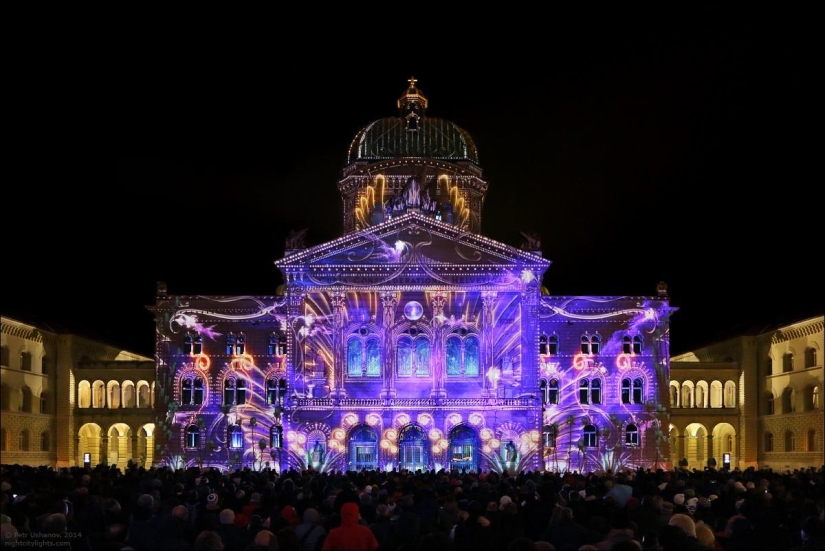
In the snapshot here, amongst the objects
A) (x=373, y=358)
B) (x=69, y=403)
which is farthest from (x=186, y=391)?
(x=373, y=358)

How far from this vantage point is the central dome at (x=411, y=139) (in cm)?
8250

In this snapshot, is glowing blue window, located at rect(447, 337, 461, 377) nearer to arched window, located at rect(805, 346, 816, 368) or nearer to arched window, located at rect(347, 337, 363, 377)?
arched window, located at rect(347, 337, 363, 377)

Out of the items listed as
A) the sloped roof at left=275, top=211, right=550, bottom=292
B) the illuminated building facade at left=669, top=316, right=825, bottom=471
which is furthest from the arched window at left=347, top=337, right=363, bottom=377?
the illuminated building facade at left=669, top=316, right=825, bottom=471

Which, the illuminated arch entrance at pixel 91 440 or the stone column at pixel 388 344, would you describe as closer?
the stone column at pixel 388 344

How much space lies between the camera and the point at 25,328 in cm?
7125

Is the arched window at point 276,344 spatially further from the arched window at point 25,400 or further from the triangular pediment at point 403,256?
the arched window at point 25,400

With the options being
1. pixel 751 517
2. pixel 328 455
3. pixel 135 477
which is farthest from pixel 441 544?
pixel 328 455

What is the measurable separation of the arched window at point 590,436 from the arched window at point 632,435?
1.69 meters

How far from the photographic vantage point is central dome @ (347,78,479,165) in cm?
8250

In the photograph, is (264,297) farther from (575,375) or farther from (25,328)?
(575,375)

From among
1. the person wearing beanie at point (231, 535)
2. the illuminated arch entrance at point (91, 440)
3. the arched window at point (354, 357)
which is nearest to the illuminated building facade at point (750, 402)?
the arched window at point (354, 357)

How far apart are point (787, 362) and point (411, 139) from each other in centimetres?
2776

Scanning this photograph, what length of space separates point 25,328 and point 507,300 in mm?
27383

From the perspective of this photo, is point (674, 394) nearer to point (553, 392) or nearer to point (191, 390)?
point (553, 392)
